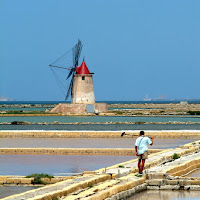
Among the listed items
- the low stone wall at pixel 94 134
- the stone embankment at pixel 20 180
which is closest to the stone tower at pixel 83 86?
the low stone wall at pixel 94 134

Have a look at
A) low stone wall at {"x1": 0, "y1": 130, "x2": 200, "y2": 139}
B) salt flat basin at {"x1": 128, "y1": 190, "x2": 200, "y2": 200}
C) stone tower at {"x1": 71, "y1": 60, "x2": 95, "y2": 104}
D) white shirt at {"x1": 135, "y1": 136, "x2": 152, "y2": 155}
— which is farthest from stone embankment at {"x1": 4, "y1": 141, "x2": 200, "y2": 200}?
stone tower at {"x1": 71, "y1": 60, "x2": 95, "y2": 104}

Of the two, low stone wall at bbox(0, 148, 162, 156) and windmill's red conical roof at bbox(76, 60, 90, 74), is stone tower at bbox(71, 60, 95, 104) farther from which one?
low stone wall at bbox(0, 148, 162, 156)

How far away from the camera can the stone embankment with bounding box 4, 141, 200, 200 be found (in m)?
7.35

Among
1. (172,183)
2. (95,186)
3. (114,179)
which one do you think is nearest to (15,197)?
(95,186)

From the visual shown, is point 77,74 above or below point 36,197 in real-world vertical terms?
above

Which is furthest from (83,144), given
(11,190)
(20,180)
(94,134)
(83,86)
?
(83,86)

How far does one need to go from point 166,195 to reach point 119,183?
2.17 ft

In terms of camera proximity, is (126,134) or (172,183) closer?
(172,183)

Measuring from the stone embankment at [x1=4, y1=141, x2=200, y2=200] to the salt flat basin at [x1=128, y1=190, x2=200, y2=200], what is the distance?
0.37ft

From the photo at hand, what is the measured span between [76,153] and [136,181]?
729 cm

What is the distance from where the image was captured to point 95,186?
8.15 meters

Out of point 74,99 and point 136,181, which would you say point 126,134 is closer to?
point 136,181

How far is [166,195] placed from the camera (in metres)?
8.36

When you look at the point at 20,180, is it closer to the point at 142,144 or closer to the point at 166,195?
the point at 142,144
